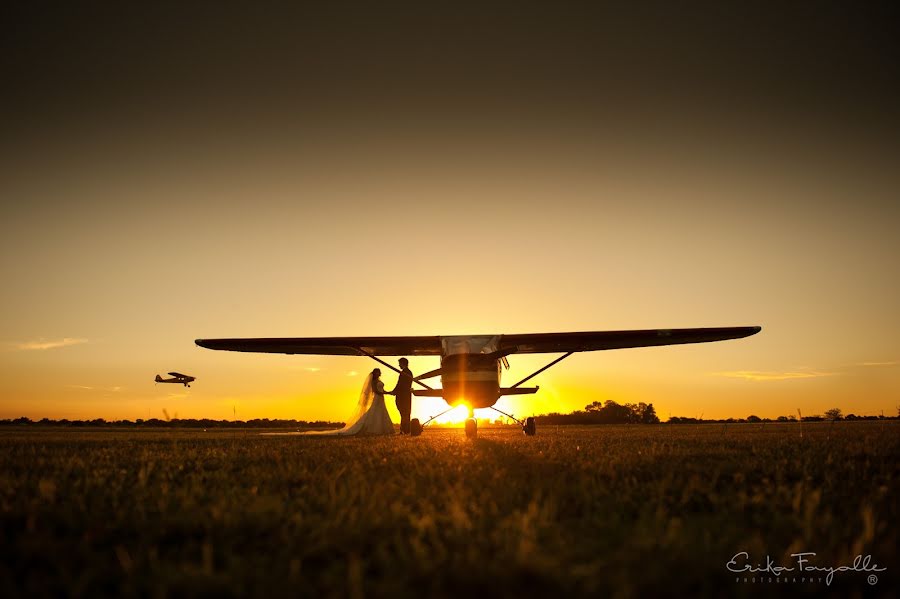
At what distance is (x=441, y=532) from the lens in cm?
261

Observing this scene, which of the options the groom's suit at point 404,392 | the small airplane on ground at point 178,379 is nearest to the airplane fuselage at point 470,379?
the groom's suit at point 404,392

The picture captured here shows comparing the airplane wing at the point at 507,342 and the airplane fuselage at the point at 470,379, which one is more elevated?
the airplane wing at the point at 507,342

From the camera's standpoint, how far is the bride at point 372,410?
17.4 metres

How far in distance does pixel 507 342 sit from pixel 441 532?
1451 cm

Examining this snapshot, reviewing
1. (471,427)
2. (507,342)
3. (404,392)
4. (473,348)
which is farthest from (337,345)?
(471,427)

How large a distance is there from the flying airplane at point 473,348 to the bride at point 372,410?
880 mm

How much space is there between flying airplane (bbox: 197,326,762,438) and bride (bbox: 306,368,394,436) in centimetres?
88

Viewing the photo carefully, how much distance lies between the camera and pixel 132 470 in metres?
5.44

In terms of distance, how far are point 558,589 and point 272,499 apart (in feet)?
7.00

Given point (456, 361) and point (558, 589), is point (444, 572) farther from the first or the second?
point (456, 361)

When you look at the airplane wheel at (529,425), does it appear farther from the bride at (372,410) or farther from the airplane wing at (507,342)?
the bride at (372,410)

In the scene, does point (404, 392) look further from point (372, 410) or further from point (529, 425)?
point (529, 425)
